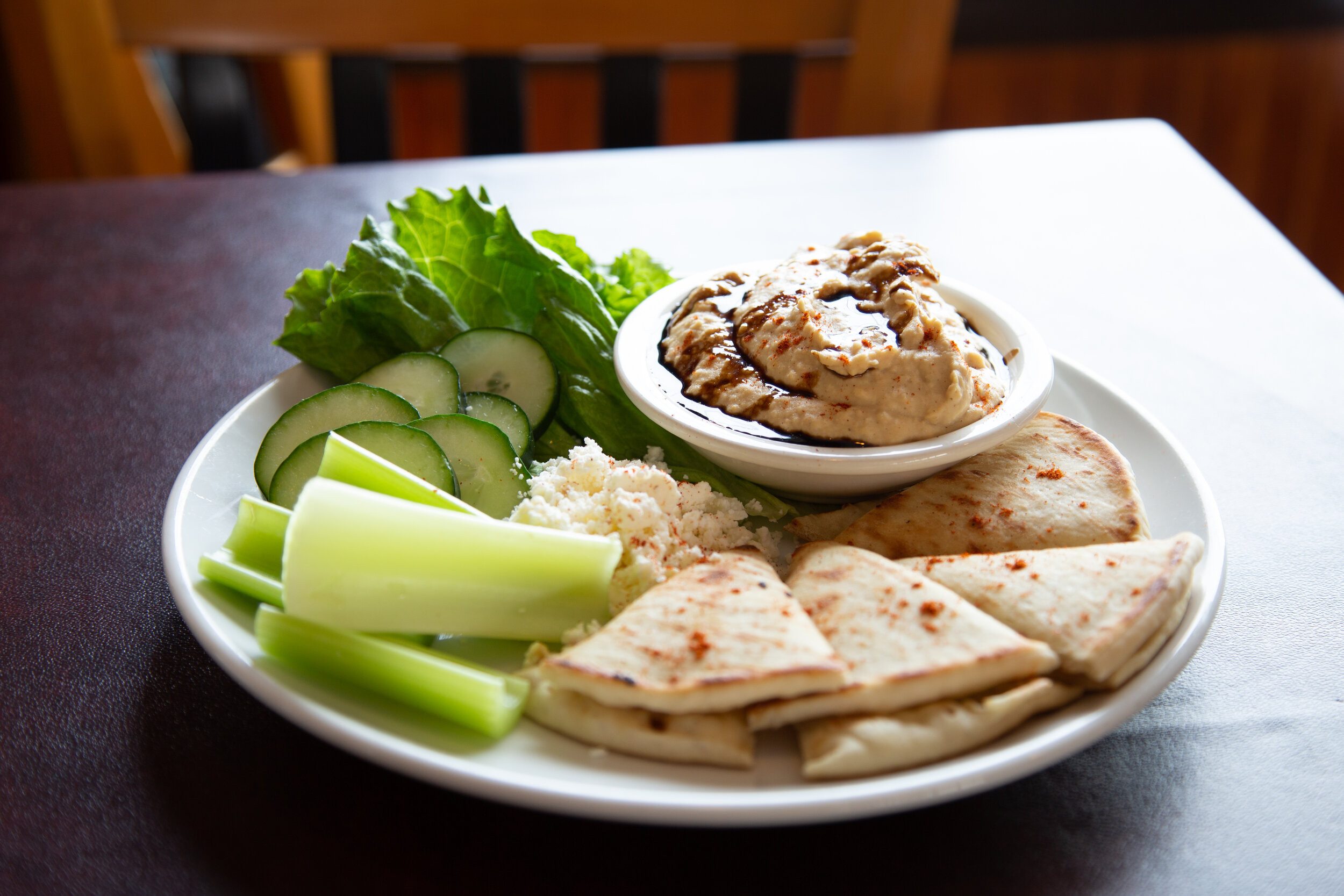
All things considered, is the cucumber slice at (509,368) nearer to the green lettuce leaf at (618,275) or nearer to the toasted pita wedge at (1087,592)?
the green lettuce leaf at (618,275)

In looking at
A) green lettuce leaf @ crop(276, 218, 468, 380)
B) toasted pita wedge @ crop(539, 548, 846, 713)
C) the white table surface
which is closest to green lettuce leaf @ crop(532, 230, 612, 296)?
green lettuce leaf @ crop(276, 218, 468, 380)

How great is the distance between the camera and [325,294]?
2.85 m

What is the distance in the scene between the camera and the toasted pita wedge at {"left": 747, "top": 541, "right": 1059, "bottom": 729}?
1604 mm

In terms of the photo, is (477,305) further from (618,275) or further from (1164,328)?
(1164,328)

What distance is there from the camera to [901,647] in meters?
1.68

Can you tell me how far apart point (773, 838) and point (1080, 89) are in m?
7.56

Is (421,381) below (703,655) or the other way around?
below

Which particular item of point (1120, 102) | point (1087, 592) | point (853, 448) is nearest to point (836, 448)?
point (853, 448)

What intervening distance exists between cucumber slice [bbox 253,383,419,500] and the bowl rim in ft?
1.64

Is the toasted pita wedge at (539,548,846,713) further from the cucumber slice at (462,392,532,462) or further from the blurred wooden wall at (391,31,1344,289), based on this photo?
the blurred wooden wall at (391,31,1344,289)

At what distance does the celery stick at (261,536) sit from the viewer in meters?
1.98

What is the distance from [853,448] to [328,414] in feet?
3.66

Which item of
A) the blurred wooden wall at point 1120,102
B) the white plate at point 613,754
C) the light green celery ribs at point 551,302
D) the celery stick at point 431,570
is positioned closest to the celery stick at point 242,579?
the white plate at point 613,754

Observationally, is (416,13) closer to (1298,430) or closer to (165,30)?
(165,30)
